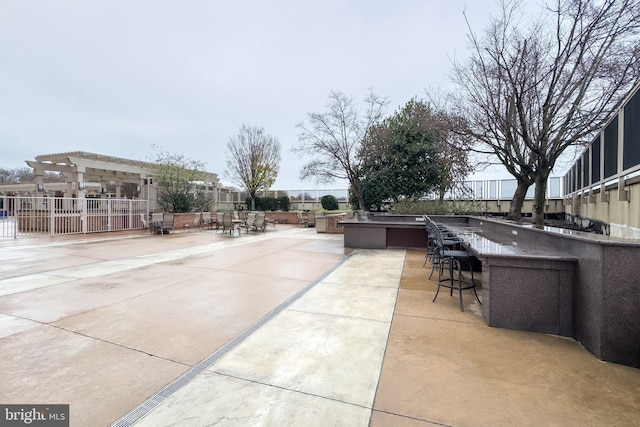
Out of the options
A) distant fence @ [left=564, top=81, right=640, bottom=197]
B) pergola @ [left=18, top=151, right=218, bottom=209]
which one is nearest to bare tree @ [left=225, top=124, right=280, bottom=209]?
pergola @ [left=18, top=151, right=218, bottom=209]

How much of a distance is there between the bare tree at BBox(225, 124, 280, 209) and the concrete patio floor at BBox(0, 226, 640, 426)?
1977 centimetres

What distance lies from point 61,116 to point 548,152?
30.3m

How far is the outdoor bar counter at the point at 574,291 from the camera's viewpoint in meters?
2.41

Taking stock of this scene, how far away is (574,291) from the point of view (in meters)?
2.95

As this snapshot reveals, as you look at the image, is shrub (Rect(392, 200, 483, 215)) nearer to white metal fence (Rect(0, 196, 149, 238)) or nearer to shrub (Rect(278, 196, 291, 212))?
shrub (Rect(278, 196, 291, 212))

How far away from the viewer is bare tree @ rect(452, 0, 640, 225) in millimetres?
6605

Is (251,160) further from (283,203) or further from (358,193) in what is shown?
(358,193)

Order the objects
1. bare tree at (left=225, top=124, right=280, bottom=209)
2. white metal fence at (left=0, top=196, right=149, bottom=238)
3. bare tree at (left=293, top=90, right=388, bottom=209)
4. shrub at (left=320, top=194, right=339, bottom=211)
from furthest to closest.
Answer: bare tree at (left=225, top=124, right=280, bottom=209) < shrub at (left=320, top=194, right=339, bottom=211) < bare tree at (left=293, top=90, right=388, bottom=209) < white metal fence at (left=0, top=196, right=149, bottom=238)

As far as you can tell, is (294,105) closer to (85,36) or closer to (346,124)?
(346,124)

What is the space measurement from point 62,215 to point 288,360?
15671 mm

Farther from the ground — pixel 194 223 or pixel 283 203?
pixel 283 203

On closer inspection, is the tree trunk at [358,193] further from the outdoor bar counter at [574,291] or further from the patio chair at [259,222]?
the outdoor bar counter at [574,291]

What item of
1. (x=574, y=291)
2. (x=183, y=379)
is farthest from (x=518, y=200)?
(x=183, y=379)

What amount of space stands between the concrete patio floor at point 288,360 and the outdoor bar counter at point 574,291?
7.0 inches
